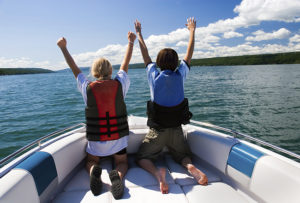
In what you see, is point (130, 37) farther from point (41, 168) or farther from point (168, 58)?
point (41, 168)

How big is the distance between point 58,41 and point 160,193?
6.31ft

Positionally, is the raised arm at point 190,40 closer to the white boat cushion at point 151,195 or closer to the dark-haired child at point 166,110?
the dark-haired child at point 166,110

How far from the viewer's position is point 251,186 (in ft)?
6.13

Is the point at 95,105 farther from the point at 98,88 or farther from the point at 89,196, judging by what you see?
the point at 89,196

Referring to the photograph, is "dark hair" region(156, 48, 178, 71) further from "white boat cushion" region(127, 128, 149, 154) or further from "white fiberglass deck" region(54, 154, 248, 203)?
"white fiberglass deck" region(54, 154, 248, 203)

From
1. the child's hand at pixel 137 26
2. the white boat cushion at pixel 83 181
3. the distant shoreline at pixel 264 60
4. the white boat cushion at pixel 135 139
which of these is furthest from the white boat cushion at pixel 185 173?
the distant shoreline at pixel 264 60

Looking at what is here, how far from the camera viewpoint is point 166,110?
221 cm

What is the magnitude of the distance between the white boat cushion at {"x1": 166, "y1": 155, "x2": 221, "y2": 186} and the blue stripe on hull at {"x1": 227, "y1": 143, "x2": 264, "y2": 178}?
0.33m

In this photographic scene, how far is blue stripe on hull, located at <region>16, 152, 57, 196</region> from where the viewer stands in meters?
1.72

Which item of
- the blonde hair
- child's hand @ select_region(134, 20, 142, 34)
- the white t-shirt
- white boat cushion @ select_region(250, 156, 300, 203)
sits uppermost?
child's hand @ select_region(134, 20, 142, 34)

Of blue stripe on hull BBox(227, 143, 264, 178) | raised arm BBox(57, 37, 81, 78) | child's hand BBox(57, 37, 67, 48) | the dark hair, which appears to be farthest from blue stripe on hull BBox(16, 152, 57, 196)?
blue stripe on hull BBox(227, 143, 264, 178)

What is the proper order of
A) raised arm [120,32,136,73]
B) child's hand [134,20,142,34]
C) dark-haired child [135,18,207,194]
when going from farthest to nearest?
child's hand [134,20,142,34] → raised arm [120,32,136,73] → dark-haired child [135,18,207,194]

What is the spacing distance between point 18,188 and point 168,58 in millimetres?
1828

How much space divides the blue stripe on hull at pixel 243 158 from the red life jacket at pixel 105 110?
1227 mm
